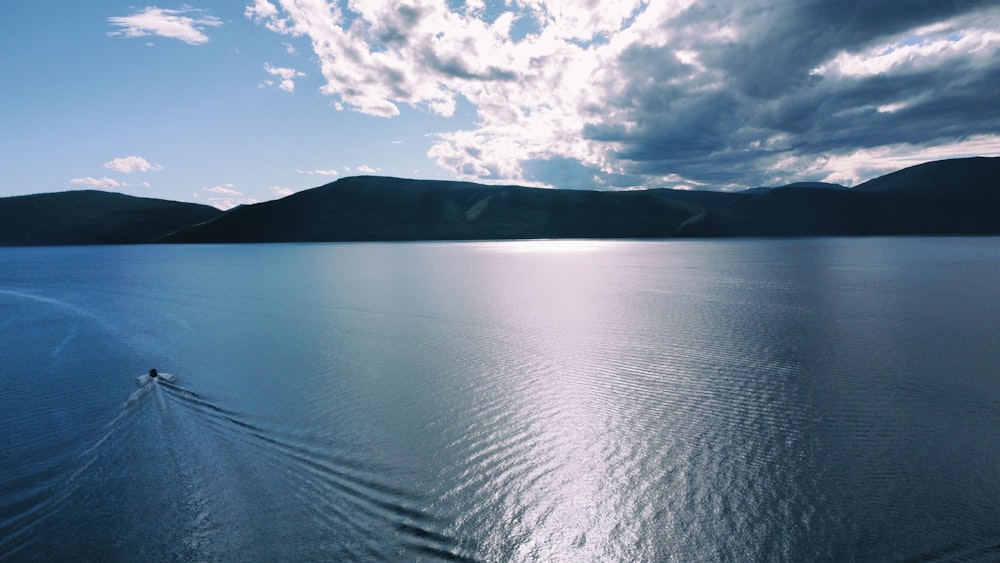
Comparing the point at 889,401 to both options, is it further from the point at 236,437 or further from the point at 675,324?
the point at 236,437

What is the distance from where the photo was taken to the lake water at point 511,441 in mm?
9031

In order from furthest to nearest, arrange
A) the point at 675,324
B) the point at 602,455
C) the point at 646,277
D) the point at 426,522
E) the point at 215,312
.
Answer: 1. the point at 646,277
2. the point at 215,312
3. the point at 675,324
4. the point at 602,455
5. the point at 426,522

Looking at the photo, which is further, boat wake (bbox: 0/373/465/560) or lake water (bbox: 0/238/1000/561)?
lake water (bbox: 0/238/1000/561)

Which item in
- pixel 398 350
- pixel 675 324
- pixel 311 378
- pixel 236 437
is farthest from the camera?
pixel 675 324

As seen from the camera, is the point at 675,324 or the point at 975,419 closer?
the point at 975,419

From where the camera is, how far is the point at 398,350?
2338cm

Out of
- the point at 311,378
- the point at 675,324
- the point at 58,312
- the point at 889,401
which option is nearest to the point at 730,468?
the point at 889,401

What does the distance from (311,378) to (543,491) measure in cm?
1182

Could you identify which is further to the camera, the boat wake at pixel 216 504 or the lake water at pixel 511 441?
the lake water at pixel 511 441

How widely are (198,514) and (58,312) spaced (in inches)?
1459

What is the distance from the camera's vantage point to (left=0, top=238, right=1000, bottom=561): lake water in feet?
29.6

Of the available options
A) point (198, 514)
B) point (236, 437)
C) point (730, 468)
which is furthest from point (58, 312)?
point (730, 468)

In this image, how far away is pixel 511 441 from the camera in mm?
12961

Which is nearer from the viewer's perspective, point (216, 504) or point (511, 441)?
point (216, 504)
